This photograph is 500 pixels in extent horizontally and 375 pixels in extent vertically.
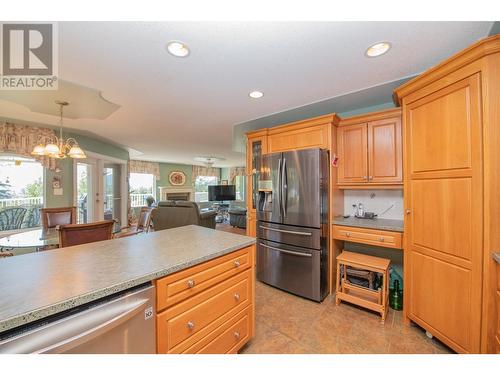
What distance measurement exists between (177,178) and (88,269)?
835 centimetres

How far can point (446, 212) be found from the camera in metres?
1.51

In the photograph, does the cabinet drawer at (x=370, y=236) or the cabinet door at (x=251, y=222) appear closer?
the cabinet drawer at (x=370, y=236)

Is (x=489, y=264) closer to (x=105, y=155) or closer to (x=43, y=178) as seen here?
(x=43, y=178)

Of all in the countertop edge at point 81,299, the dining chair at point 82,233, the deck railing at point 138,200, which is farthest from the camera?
the deck railing at point 138,200

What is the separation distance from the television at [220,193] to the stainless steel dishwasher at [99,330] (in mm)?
8132

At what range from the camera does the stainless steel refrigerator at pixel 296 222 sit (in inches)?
88.7

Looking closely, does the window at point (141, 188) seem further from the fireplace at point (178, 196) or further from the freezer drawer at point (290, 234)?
the freezer drawer at point (290, 234)

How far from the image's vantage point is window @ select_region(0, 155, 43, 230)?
323cm

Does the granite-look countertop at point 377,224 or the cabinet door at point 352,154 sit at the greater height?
the cabinet door at point 352,154

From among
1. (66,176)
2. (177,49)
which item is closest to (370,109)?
(177,49)

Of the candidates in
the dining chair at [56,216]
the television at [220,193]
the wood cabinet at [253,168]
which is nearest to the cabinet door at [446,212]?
the wood cabinet at [253,168]

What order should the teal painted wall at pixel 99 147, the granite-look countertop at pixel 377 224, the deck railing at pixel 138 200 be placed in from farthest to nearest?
the deck railing at pixel 138 200 → the teal painted wall at pixel 99 147 → the granite-look countertop at pixel 377 224

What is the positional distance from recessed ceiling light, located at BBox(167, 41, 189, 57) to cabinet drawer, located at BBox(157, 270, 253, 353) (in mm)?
1660

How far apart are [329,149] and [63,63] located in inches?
103
